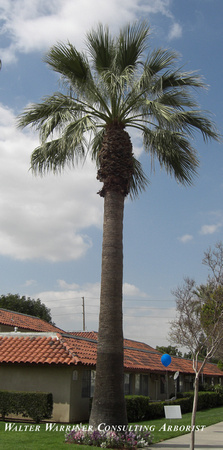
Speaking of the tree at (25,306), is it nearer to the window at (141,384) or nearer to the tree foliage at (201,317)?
the window at (141,384)

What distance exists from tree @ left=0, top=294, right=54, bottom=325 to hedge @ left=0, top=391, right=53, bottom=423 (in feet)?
122

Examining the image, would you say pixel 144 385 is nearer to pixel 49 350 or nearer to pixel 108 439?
pixel 49 350

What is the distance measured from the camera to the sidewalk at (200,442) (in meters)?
12.5

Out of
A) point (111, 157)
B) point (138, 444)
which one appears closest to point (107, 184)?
point (111, 157)

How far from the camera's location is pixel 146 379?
1062 inches

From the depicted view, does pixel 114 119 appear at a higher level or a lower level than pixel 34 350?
higher

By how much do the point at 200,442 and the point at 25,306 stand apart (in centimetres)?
4432

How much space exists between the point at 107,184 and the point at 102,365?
193 inches

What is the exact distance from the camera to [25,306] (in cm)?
5622

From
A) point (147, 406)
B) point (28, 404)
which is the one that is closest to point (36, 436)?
point (28, 404)

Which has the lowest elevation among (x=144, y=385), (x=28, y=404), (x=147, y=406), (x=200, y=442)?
(x=200, y=442)

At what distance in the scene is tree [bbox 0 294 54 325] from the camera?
181ft

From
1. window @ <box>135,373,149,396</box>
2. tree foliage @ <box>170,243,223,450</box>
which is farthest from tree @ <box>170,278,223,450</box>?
window @ <box>135,373,149,396</box>

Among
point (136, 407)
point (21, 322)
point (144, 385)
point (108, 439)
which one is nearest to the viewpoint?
point (108, 439)
